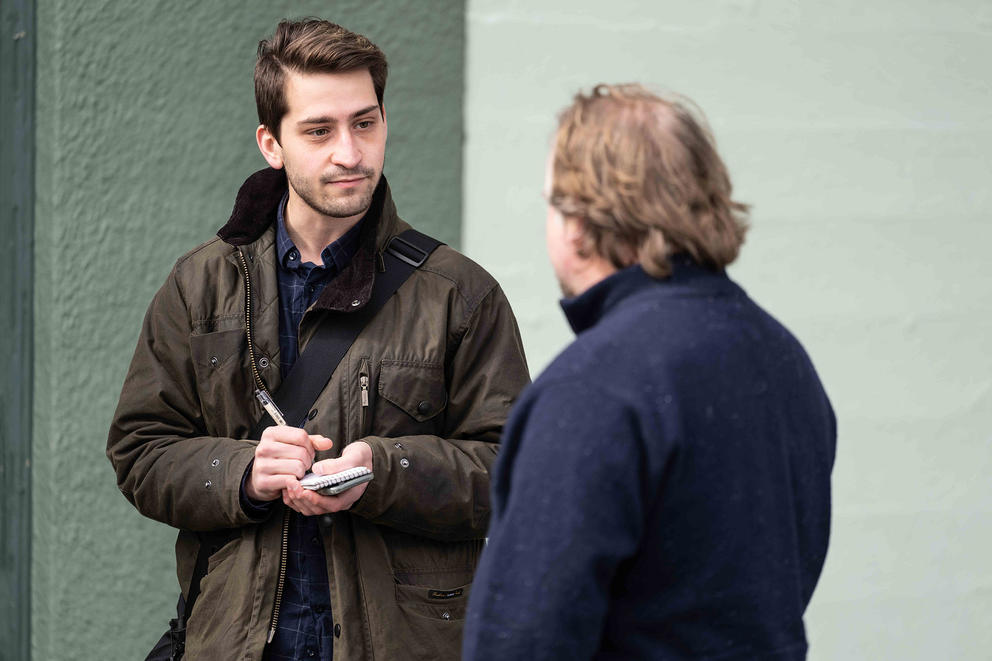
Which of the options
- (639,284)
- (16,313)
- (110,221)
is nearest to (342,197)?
(639,284)

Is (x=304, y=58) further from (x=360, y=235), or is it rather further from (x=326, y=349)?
(x=326, y=349)

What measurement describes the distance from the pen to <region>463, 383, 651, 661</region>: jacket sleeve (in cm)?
87

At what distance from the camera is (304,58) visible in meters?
2.42

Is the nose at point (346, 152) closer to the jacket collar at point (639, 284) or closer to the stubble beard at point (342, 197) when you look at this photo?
the stubble beard at point (342, 197)

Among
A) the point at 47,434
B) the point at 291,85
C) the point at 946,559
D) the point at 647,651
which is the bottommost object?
the point at 946,559

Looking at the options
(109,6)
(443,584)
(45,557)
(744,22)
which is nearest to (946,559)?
(744,22)

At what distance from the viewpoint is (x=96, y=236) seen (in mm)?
3465

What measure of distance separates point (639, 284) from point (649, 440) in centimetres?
23

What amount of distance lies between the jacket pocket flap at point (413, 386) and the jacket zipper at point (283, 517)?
0.77ft

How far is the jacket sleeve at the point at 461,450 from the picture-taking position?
7.34 ft

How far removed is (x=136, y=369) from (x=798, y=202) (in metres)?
2.22

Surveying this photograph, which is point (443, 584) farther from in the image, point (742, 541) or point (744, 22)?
point (744, 22)

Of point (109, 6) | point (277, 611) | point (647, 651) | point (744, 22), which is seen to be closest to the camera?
point (647, 651)

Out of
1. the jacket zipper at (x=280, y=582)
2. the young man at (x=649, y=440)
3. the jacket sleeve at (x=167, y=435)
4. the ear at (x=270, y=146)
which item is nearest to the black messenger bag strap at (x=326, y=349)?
the jacket sleeve at (x=167, y=435)
